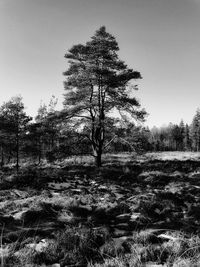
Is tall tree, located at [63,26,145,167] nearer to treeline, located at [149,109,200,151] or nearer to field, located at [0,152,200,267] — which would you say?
field, located at [0,152,200,267]

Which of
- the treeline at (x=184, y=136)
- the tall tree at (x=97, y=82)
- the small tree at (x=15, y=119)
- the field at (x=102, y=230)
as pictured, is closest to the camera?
the field at (x=102, y=230)

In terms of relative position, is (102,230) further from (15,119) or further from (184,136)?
(184,136)

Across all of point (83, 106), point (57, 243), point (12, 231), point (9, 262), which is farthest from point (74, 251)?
point (83, 106)

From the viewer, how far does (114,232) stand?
14.7 ft

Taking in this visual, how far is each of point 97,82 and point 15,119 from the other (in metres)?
10.1

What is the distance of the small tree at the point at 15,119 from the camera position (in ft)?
63.8

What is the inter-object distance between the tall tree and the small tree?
756 cm

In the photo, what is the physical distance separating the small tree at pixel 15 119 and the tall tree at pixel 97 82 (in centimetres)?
756

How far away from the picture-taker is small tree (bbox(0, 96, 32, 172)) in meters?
19.4

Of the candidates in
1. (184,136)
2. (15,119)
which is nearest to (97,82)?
(15,119)

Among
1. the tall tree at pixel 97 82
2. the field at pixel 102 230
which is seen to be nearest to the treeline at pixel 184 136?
the tall tree at pixel 97 82

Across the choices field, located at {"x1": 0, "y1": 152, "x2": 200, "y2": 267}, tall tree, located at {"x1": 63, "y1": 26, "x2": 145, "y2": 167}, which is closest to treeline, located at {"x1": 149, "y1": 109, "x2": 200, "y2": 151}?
tall tree, located at {"x1": 63, "y1": 26, "x2": 145, "y2": 167}

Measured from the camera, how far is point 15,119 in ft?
64.7

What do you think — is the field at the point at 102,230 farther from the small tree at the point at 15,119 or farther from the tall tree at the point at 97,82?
the small tree at the point at 15,119
